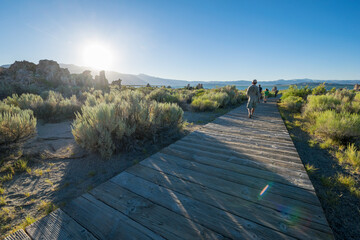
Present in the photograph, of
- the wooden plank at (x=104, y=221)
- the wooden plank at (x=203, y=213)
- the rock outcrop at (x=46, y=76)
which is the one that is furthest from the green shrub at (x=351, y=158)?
the rock outcrop at (x=46, y=76)

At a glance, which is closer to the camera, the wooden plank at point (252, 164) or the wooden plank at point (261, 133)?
the wooden plank at point (252, 164)

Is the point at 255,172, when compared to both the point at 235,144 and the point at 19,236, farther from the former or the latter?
the point at 19,236

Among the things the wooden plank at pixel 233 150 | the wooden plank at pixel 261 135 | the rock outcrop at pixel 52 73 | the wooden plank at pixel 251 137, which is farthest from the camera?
the rock outcrop at pixel 52 73

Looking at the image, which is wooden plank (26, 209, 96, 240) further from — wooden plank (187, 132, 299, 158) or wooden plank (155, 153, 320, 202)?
wooden plank (187, 132, 299, 158)

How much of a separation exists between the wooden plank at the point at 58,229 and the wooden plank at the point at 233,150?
97.8 inches

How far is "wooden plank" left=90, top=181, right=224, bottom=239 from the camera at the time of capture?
4.76 feet

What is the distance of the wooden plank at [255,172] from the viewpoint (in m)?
2.24

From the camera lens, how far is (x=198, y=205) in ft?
5.86

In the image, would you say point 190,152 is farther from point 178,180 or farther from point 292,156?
point 292,156

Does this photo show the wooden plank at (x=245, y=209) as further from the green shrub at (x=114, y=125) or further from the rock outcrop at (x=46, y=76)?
the rock outcrop at (x=46, y=76)

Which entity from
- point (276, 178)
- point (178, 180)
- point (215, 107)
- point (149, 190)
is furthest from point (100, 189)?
point (215, 107)

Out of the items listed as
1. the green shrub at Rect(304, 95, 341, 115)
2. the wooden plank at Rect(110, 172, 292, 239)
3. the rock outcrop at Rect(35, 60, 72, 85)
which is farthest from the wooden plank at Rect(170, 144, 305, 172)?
the rock outcrop at Rect(35, 60, 72, 85)

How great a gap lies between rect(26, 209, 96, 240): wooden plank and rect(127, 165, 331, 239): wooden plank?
984 mm

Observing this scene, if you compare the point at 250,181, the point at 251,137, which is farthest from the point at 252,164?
the point at 251,137
